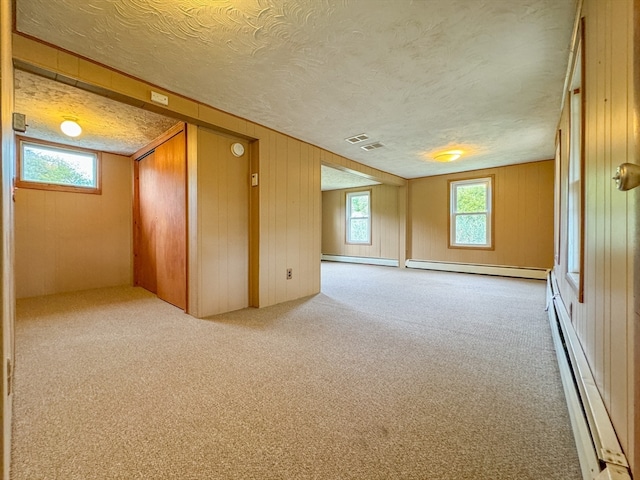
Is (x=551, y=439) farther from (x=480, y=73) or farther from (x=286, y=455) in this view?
(x=480, y=73)

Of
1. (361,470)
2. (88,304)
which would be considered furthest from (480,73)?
(88,304)

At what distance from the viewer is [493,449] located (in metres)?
1.16

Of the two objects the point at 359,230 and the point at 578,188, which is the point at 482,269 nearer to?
the point at 359,230

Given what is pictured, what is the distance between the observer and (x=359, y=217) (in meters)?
7.98

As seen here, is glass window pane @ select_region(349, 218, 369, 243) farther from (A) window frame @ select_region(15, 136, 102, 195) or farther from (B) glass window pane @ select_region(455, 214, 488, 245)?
(A) window frame @ select_region(15, 136, 102, 195)

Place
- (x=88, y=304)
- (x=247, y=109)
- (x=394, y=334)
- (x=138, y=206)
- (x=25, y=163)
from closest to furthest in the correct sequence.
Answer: (x=394, y=334), (x=247, y=109), (x=88, y=304), (x=25, y=163), (x=138, y=206)

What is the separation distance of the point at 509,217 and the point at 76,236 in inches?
310

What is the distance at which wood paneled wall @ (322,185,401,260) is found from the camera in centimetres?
718

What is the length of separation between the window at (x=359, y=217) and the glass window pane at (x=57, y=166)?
19.6 ft

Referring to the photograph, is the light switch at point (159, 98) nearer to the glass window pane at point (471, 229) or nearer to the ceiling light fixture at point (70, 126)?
the ceiling light fixture at point (70, 126)

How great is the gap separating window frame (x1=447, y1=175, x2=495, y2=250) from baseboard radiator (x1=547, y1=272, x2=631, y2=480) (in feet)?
15.3

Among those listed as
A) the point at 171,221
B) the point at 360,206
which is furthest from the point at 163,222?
the point at 360,206

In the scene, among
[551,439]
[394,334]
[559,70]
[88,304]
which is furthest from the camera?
[88,304]

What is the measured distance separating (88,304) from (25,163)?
7.54 feet
